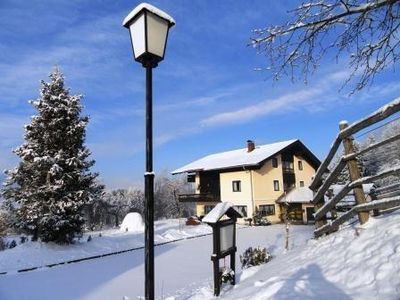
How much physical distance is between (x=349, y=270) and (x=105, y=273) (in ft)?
39.6

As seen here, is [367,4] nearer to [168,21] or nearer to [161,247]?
[168,21]

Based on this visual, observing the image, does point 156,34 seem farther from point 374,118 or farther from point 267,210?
point 267,210

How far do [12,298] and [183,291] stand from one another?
5452mm

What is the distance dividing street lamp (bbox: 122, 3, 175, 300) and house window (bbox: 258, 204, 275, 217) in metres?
34.9

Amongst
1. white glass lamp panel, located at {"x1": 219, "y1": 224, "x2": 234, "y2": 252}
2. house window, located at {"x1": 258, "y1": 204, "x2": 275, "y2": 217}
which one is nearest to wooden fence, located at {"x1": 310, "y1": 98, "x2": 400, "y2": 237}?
white glass lamp panel, located at {"x1": 219, "y1": 224, "x2": 234, "y2": 252}

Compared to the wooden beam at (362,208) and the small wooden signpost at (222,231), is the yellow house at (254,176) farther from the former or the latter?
the wooden beam at (362,208)

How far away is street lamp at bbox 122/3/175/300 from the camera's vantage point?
13.7 feet

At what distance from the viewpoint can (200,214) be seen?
43.2 m

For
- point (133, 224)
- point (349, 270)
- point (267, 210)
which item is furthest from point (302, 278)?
point (267, 210)

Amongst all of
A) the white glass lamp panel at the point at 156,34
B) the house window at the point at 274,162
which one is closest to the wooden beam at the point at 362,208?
the white glass lamp panel at the point at 156,34

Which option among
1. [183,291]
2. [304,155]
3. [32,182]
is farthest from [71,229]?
[304,155]

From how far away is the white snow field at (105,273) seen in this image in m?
11.6

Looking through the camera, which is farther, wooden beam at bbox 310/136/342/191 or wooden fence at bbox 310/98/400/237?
wooden beam at bbox 310/136/342/191

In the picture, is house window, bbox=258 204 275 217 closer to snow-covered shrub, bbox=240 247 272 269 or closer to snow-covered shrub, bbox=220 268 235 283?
snow-covered shrub, bbox=240 247 272 269
